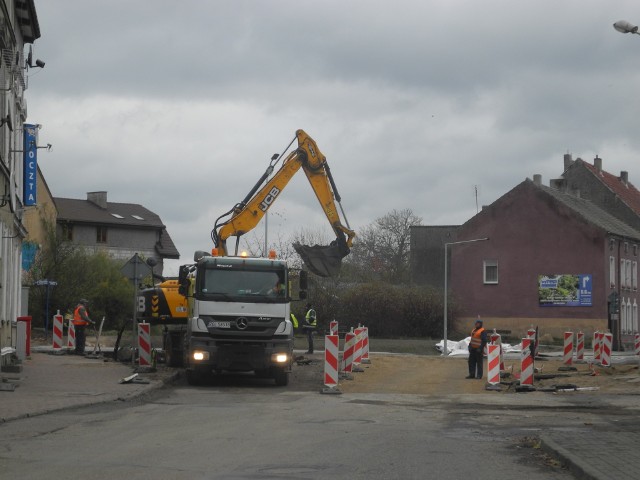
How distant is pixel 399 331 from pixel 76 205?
128 ft

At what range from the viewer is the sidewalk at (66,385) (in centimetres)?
1686

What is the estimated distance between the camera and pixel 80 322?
3316 cm

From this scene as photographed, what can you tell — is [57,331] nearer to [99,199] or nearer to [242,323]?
[242,323]

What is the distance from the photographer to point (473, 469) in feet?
34.4

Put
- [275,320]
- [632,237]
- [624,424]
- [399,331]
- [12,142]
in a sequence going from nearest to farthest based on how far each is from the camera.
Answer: [624,424]
[275,320]
[12,142]
[399,331]
[632,237]

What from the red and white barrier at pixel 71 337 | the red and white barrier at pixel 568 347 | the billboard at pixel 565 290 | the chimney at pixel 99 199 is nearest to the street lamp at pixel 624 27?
the red and white barrier at pixel 568 347

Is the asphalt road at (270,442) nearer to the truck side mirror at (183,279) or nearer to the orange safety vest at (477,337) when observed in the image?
the truck side mirror at (183,279)

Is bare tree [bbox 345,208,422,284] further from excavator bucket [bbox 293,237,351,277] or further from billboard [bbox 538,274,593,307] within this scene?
excavator bucket [bbox 293,237,351,277]

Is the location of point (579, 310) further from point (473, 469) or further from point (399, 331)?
point (473, 469)

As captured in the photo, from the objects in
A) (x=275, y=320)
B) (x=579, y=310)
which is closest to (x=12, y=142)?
(x=275, y=320)

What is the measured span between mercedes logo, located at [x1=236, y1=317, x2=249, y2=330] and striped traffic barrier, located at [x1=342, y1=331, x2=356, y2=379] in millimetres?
4792

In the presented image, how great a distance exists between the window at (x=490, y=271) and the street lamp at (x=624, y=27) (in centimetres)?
4845

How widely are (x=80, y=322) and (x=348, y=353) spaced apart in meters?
10.4

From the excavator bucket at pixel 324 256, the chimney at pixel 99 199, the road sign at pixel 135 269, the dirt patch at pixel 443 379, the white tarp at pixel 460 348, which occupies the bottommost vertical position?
the white tarp at pixel 460 348
